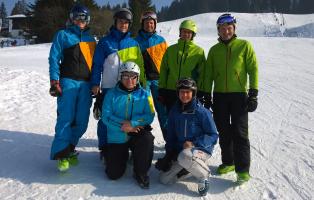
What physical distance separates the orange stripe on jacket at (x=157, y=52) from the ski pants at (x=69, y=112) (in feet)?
3.37

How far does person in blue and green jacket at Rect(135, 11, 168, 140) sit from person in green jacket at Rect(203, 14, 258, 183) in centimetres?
96

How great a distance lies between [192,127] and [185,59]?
1006 millimetres

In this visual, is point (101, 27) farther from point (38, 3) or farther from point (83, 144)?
point (83, 144)

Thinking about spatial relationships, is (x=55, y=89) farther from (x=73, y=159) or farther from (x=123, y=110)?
(x=73, y=159)

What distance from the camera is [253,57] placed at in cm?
446

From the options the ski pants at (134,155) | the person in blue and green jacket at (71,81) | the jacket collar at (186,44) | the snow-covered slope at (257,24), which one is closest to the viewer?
the ski pants at (134,155)

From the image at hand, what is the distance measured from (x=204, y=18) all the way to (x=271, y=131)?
2372 inches

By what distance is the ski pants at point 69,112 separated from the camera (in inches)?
184

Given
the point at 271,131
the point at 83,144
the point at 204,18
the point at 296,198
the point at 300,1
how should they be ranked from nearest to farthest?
the point at 296,198
the point at 83,144
the point at 271,131
the point at 204,18
the point at 300,1

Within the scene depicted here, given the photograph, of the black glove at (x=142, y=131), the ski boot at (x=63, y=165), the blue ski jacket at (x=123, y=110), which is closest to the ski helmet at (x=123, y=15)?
the blue ski jacket at (x=123, y=110)

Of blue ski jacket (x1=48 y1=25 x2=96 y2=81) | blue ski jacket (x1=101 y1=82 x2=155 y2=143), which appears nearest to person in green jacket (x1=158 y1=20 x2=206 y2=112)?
blue ski jacket (x1=101 y1=82 x2=155 y2=143)

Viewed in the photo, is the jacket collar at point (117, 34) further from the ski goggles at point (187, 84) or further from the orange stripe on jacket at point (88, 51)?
the ski goggles at point (187, 84)

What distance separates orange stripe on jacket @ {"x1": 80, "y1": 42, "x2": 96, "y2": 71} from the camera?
4859 mm

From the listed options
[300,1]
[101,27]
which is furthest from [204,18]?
[300,1]
